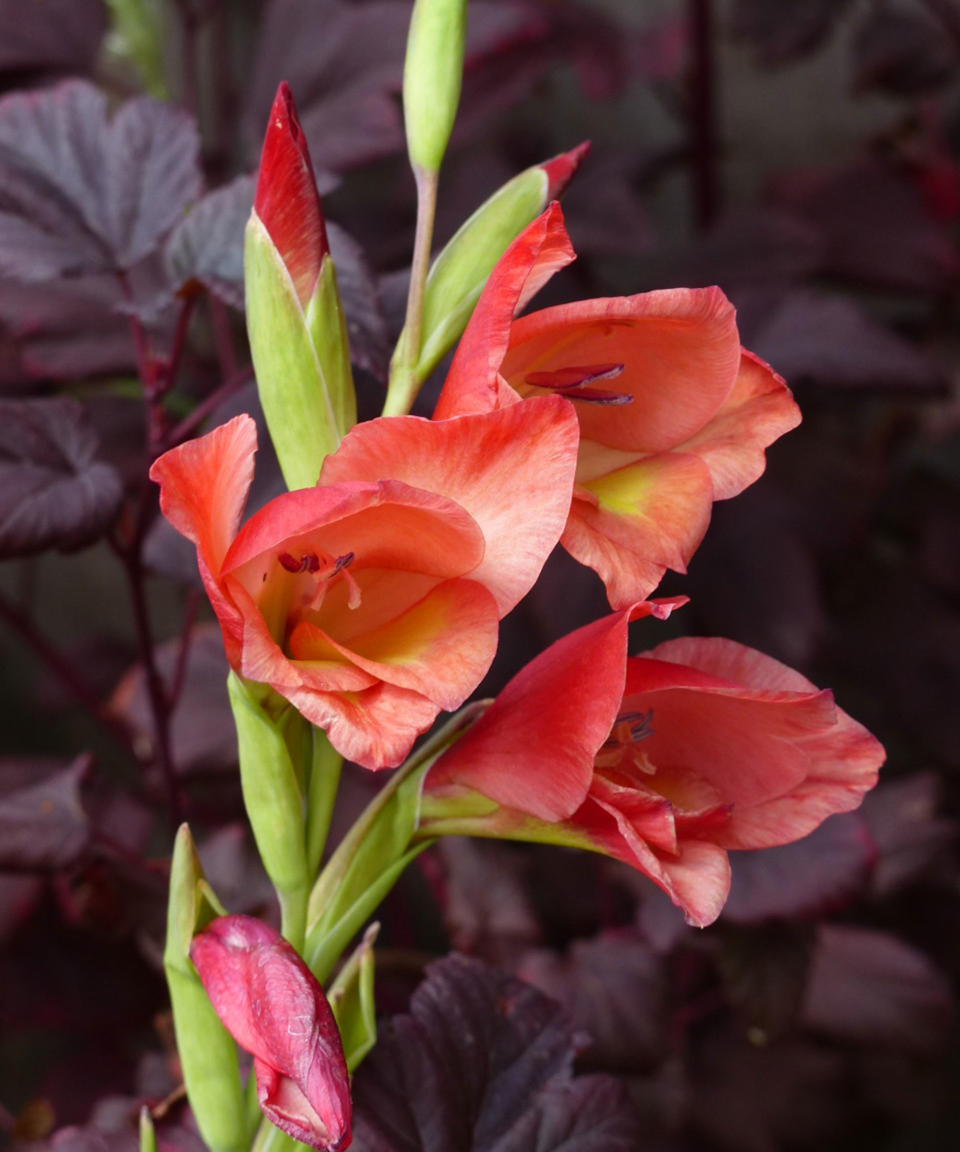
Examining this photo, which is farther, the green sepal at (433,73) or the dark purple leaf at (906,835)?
the dark purple leaf at (906,835)

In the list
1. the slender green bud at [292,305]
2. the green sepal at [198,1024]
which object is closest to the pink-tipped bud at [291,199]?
the slender green bud at [292,305]

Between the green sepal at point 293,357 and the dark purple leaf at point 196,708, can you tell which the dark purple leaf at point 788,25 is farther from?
the green sepal at point 293,357

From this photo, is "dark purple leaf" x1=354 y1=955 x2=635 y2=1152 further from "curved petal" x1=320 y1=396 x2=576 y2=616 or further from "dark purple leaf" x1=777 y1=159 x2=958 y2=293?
"dark purple leaf" x1=777 y1=159 x2=958 y2=293

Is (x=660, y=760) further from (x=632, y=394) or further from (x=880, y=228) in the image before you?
(x=880, y=228)

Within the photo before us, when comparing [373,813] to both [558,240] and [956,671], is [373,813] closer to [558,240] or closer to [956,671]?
[558,240]

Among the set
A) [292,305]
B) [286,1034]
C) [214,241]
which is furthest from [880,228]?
[286,1034]

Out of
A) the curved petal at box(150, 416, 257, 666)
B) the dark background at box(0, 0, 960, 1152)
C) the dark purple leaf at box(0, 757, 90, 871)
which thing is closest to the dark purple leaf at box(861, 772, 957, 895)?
the dark background at box(0, 0, 960, 1152)

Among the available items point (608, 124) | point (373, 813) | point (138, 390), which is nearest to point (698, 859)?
point (373, 813)
